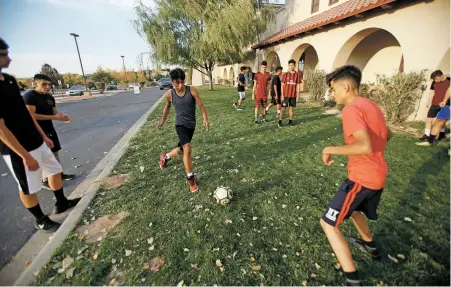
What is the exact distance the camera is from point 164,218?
287cm

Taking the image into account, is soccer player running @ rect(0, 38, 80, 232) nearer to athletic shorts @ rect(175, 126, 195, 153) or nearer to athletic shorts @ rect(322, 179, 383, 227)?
athletic shorts @ rect(175, 126, 195, 153)

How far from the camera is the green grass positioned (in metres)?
1.99

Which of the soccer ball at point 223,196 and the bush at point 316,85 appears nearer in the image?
the soccer ball at point 223,196

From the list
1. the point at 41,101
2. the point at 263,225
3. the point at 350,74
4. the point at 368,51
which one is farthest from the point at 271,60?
the point at 350,74

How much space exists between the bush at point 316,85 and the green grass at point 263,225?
24.9 feet

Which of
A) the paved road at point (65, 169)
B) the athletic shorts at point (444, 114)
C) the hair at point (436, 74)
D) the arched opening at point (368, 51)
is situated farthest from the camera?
the arched opening at point (368, 51)

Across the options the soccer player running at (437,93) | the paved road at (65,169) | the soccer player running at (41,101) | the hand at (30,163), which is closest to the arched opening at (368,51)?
the soccer player running at (437,93)

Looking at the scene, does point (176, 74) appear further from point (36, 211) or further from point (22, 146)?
point (36, 211)

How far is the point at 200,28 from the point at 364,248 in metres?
21.7

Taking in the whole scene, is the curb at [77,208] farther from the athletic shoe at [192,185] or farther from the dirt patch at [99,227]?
the athletic shoe at [192,185]

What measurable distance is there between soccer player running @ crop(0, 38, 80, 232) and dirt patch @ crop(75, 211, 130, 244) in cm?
46

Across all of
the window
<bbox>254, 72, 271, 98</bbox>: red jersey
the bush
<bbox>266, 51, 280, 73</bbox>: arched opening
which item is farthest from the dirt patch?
<bbox>266, 51, 280, 73</bbox>: arched opening

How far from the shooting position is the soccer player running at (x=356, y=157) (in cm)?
159

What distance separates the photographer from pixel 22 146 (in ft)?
7.91
